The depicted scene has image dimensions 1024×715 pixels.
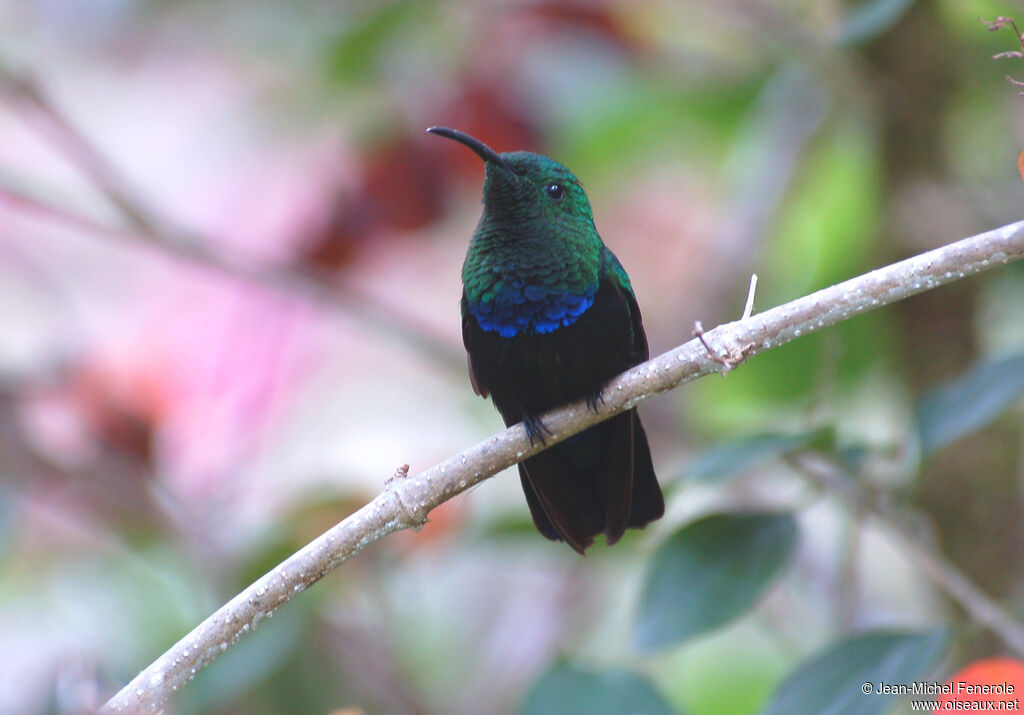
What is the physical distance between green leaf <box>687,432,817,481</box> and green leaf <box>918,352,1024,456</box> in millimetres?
229

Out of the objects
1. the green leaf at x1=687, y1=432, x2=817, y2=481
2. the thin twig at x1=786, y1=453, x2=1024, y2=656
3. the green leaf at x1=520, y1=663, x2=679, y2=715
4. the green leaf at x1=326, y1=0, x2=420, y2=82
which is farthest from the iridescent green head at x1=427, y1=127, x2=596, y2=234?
the green leaf at x1=326, y1=0, x2=420, y2=82

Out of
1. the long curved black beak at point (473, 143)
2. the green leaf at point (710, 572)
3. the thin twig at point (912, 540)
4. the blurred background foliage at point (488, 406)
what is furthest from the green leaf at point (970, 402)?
the long curved black beak at point (473, 143)

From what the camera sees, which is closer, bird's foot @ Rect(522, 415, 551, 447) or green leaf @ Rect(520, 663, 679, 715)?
bird's foot @ Rect(522, 415, 551, 447)

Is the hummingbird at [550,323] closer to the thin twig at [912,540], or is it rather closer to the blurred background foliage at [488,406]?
the blurred background foliage at [488,406]

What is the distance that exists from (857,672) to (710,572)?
31 centimetres

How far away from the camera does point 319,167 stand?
12.3ft

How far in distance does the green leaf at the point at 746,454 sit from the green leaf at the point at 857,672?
35 cm

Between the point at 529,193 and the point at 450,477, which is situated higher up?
the point at 529,193

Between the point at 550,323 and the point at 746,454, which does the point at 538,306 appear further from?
the point at 746,454

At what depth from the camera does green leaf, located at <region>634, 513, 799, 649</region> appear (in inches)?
78.0

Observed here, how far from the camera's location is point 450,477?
5.18 feet

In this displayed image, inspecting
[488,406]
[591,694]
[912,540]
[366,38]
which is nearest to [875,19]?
[912,540]

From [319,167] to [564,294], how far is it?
1874 millimetres

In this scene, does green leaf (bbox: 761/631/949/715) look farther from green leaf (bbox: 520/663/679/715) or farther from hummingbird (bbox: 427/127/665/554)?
hummingbird (bbox: 427/127/665/554)
